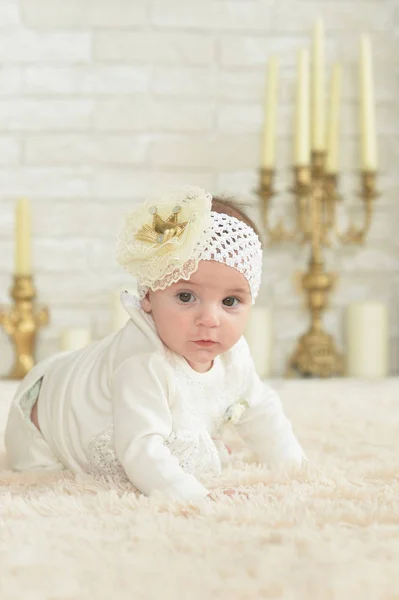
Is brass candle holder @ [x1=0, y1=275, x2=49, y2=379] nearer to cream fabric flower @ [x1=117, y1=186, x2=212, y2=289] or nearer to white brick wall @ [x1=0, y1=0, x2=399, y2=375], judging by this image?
white brick wall @ [x1=0, y1=0, x2=399, y2=375]

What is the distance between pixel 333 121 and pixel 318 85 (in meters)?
0.13

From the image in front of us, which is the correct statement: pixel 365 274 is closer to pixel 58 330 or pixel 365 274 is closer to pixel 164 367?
pixel 58 330

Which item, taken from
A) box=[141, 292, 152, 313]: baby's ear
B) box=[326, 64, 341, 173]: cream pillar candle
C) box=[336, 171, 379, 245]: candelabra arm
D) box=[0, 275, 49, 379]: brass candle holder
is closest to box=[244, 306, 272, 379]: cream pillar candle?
box=[336, 171, 379, 245]: candelabra arm

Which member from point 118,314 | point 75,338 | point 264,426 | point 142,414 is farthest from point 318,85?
point 142,414

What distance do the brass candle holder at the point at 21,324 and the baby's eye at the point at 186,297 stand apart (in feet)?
3.79

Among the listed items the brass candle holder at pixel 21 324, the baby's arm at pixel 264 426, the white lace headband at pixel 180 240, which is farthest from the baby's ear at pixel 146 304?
the brass candle holder at pixel 21 324

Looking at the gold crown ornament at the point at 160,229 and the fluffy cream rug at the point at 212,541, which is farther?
the gold crown ornament at the point at 160,229

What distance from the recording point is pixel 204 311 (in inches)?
38.9

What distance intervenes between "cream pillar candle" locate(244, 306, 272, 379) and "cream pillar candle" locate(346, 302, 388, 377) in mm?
224

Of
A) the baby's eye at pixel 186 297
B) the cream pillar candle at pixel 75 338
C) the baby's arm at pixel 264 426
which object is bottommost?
the baby's arm at pixel 264 426

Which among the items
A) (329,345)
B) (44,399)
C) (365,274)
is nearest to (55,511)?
(44,399)

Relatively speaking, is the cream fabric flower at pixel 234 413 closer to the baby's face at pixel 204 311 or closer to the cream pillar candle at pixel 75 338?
the baby's face at pixel 204 311

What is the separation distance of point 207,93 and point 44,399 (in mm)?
1280

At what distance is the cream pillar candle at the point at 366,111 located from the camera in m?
2.09
